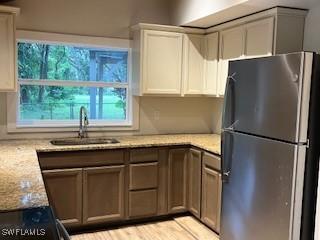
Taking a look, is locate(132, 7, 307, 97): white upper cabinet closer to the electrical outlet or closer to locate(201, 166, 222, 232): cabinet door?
the electrical outlet

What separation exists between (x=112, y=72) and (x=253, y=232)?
246 centimetres

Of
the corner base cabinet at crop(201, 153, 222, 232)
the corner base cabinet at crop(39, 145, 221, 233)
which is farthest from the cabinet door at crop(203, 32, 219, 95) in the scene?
the corner base cabinet at crop(201, 153, 222, 232)

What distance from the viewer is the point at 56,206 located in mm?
3273

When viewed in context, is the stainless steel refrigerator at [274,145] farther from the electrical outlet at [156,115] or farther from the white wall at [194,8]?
the electrical outlet at [156,115]

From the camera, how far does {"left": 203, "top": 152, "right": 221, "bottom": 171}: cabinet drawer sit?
3.23 metres

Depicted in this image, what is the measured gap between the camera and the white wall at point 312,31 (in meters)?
3.03

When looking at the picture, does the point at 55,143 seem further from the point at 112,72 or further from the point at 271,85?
the point at 271,85

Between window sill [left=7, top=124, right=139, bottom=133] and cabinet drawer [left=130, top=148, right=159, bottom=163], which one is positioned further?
window sill [left=7, top=124, right=139, bottom=133]

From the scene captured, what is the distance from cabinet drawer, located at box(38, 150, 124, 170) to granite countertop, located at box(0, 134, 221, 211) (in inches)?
2.3

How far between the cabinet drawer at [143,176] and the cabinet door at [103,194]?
120 millimetres

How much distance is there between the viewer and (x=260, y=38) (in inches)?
125

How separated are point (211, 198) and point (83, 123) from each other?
165 centimetres

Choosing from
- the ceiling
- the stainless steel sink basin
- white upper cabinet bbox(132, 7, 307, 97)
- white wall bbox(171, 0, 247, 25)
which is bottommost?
the stainless steel sink basin

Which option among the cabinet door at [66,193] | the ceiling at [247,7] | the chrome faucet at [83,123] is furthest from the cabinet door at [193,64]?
the cabinet door at [66,193]
